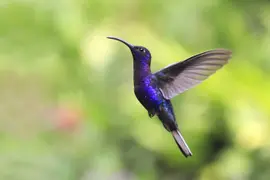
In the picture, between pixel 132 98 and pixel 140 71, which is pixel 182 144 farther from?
pixel 132 98

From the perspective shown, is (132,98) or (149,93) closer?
(149,93)

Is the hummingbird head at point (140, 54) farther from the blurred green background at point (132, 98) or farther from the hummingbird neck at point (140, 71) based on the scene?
the blurred green background at point (132, 98)

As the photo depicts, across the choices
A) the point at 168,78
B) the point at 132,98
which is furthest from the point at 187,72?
the point at 132,98

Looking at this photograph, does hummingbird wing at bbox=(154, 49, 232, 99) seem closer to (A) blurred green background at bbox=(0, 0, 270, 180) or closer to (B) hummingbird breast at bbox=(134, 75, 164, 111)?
(B) hummingbird breast at bbox=(134, 75, 164, 111)

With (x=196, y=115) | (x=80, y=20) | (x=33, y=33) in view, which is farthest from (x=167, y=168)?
(x=33, y=33)

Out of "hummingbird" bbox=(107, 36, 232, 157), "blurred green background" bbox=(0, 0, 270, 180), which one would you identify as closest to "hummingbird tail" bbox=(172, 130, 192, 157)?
"hummingbird" bbox=(107, 36, 232, 157)
